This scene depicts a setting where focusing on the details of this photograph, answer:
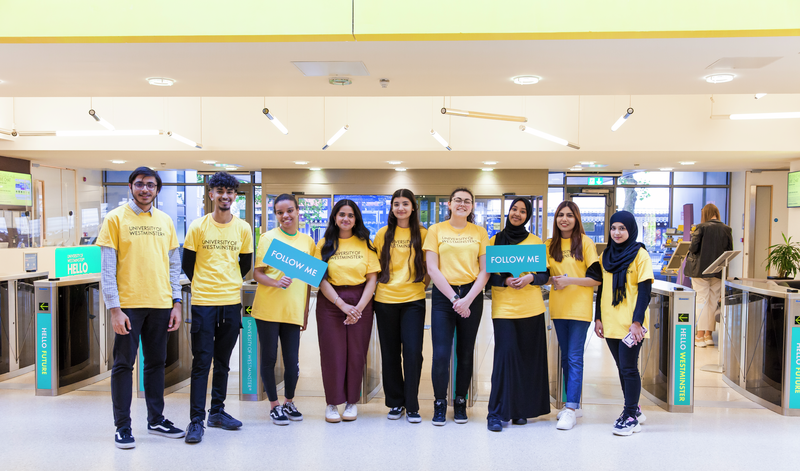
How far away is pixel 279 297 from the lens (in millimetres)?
3662

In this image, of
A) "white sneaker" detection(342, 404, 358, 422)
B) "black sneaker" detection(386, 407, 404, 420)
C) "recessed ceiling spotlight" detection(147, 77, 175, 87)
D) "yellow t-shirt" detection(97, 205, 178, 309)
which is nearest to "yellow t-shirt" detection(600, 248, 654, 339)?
"black sneaker" detection(386, 407, 404, 420)

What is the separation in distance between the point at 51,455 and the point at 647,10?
4.10 m

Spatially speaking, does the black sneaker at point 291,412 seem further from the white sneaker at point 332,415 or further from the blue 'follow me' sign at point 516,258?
the blue 'follow me' sign at point 516,258

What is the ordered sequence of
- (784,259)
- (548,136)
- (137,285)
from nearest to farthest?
(137,285)
(548,136)
(784,259)

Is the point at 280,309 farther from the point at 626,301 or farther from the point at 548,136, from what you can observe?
the point at 548,136

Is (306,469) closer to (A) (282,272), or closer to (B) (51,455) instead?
(A) (282,272)

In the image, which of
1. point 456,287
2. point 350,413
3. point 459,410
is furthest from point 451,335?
point 350,413

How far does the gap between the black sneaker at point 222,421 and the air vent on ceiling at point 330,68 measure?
232 centimetres

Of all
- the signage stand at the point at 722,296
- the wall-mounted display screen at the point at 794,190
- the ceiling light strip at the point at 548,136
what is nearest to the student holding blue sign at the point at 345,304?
the signage stand at the point at 722,296

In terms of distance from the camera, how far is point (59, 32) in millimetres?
2930

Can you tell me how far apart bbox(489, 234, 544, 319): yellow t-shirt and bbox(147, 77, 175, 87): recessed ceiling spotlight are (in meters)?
2.65

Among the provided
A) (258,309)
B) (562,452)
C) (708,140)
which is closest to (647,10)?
(562,452)

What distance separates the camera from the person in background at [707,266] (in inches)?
252

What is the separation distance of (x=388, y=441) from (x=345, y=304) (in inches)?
35.4
